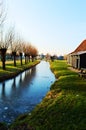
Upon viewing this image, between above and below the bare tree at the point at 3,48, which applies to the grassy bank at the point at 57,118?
below

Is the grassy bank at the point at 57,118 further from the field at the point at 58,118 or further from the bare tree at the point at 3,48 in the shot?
the bare tree at the point at 3,48

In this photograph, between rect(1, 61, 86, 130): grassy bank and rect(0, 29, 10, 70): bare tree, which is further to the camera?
rect(0, 29, 10, 70): bare tree

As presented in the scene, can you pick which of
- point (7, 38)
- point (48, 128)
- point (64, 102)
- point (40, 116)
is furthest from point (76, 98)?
point (7, 38)

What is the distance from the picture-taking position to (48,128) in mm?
9547

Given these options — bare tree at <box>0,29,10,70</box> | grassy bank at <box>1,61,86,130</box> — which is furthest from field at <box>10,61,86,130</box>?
bare tree at <box>0,29,10,70</box>

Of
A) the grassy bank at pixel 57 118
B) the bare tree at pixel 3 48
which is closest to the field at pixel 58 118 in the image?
the grassy bank at pixel 57 118

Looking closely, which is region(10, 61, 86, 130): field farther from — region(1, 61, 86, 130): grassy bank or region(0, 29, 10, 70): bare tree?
region(0, 29, 10, 70): bare tree

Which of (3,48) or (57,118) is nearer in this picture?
(57,118)

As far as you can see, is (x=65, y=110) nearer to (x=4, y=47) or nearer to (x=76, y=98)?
(x=76, y=98)

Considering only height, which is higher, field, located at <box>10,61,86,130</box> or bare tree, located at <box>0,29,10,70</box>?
bare tree, located at <box>0,29,10,70</box>

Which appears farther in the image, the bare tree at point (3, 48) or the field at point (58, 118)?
the bare tree at point (3, 48)

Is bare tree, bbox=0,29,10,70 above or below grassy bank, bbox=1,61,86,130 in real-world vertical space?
above

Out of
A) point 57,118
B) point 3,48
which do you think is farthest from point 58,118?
point 3,48

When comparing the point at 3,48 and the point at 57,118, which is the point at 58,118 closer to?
the point at 57,118
